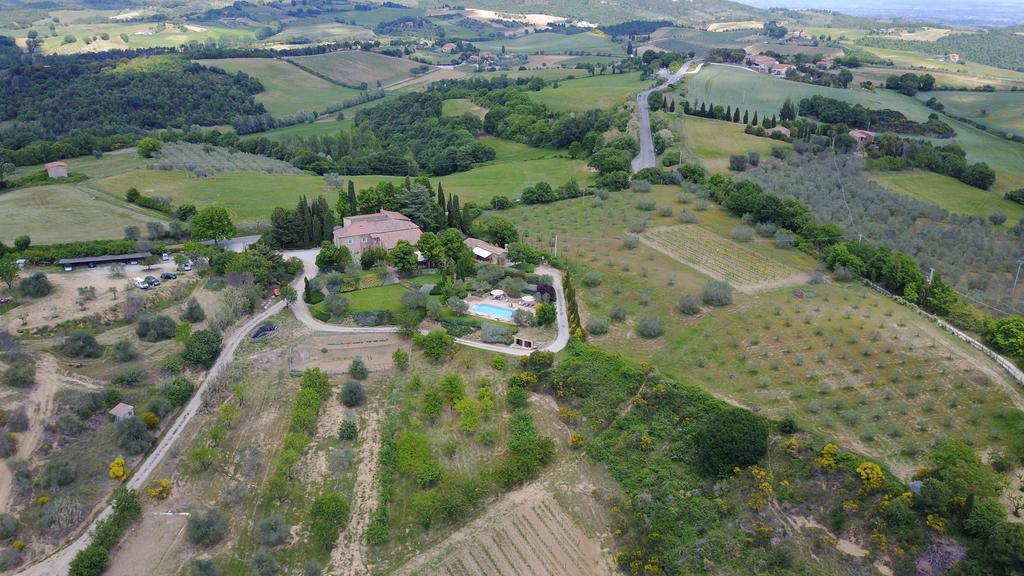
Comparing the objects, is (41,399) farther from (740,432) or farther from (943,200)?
(943,200)

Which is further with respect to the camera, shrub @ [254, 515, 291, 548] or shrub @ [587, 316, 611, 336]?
shrub @ [587, 316, 611, 336]

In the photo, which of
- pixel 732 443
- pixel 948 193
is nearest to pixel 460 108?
pixel 948 193

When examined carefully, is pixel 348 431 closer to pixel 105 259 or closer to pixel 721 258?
pixel 105 259

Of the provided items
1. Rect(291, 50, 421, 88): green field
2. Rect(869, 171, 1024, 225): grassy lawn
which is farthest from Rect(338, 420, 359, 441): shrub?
Rect(291, 50, 421, 88): green field

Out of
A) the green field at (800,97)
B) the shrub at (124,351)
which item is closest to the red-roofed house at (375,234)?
the shrub at (124,351)

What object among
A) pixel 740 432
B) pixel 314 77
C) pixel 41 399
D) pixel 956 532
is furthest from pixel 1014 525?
pixel 314 77

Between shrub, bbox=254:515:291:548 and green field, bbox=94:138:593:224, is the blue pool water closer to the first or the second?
shrub, bbox=254:515:291:548
